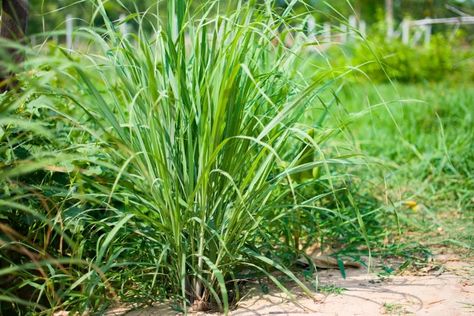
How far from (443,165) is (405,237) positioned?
3.53ft

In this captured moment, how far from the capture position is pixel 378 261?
2535mm

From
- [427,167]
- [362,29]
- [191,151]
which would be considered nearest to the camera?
[191,151]

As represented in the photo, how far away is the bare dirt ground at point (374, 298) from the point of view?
196 centimetres

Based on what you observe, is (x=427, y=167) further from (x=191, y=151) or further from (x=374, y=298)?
(x=191, y=151)

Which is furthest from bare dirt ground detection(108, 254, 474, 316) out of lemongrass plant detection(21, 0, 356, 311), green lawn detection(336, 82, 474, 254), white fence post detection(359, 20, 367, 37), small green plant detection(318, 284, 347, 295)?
white fence post detection(359, 20, 367, 37)

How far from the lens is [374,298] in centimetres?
206

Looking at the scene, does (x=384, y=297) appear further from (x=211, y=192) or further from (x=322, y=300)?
→ (x=211, y=192)

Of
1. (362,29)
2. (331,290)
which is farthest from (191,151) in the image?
(362,29)

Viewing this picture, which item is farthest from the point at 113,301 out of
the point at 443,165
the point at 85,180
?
the point at 443,165

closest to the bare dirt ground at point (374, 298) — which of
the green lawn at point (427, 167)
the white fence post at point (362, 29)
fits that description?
the green lawn at point (427, 167)

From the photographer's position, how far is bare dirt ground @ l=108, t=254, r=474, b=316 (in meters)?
1.96

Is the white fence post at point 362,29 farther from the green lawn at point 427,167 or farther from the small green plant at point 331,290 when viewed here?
the small green plant at point 331,290

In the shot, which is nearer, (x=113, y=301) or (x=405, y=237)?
(x=113, y=301)

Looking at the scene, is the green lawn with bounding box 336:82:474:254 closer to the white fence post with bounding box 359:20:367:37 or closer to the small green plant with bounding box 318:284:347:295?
the white fence post with bounding box 359:20:367:37
